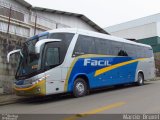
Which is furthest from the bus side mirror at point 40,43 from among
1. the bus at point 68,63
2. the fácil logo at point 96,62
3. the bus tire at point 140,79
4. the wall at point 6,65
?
the bus tire at point 140,79

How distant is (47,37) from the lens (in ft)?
39.7

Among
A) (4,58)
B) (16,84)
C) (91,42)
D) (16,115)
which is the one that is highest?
(91,42)

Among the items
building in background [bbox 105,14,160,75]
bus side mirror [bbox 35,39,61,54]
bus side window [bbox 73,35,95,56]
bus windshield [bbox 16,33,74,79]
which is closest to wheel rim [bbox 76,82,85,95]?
bus side window [bbox 73,35,95,56]

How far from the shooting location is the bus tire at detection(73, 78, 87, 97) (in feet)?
41.9

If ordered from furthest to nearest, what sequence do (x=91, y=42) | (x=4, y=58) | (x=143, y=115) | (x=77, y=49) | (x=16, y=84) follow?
1. (x=4, y=58)
2. (x=91, y=42)
3. (x=77, y=49)
4. (x=16, y=84)
5. (x=143, y=115)

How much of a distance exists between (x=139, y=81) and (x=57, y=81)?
911 centimetres

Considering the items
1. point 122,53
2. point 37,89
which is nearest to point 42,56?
point 37,89

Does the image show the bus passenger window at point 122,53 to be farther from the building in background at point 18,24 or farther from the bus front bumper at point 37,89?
the bus front bumper at point 37,89

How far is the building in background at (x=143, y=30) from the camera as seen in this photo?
49.1 m

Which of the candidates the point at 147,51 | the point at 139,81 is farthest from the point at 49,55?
the point at 147,51

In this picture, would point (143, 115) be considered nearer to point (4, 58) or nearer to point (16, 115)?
point (16, 115)

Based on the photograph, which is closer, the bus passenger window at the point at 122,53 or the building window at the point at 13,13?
the bus passenger window at the point at 122,53

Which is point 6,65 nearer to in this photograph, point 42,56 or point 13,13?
point 42,56

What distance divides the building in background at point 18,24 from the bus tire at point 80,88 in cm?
462
